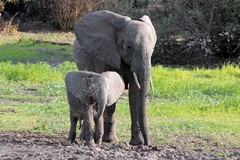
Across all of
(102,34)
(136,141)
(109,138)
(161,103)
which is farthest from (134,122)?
(161,103)

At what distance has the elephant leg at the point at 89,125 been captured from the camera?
A: 8820 millimetres

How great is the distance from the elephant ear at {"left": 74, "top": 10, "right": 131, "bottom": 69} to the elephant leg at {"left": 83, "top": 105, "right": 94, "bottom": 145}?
977 millimetres

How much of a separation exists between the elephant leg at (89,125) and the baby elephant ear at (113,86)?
290 millimetres

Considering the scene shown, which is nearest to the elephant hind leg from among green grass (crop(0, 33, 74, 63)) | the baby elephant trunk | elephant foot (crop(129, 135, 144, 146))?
elephant foot (crop(129, 135, 144, 146))

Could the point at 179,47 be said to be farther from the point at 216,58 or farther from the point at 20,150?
the point at 20,150

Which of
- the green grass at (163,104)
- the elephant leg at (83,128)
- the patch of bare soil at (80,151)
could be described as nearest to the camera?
the patch of bare soil at (80,151)

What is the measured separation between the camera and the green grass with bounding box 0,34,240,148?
1064cm

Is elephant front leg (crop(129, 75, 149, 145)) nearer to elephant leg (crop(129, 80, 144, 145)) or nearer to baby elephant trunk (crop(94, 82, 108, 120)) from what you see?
elephant leg (crop(129, 80, 144, 145))

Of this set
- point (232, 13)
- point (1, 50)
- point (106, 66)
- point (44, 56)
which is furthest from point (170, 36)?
point (106, 66)

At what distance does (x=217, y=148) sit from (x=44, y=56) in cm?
1122

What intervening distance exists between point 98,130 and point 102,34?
1597 millimetres

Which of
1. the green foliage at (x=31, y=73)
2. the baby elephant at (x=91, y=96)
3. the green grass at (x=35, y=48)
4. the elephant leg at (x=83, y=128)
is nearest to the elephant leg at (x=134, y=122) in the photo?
the baby elephant at (x=91, y=96)

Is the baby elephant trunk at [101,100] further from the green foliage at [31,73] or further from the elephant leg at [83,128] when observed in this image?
the green foliage at [31,73]

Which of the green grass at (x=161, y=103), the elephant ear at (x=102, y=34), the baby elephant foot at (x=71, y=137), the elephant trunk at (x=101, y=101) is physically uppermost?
the elephant ear at (x=102, y=34)
